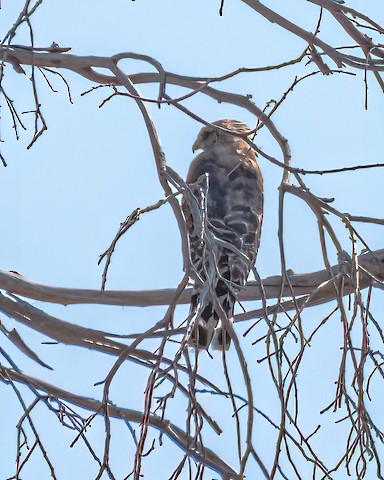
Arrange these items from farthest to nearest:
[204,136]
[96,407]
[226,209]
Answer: [204,136], [226,209], [96,407]

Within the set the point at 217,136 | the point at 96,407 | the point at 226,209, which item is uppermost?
the point at 217,136

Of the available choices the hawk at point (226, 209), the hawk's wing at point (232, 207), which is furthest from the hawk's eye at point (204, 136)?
the hawk's wing at point (232, 207)

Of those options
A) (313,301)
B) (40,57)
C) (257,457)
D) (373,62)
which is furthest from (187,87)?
A: (257,457)

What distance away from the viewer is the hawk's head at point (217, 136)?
258 inches

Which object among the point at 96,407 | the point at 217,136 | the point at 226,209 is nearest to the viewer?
the point at 96,407

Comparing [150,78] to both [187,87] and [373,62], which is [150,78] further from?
[373,62]

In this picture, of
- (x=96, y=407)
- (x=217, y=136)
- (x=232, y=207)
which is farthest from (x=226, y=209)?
(x=96, y=407)

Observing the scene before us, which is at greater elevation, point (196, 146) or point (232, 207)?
point (196, 146)

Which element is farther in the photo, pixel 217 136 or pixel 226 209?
pixel 217 136

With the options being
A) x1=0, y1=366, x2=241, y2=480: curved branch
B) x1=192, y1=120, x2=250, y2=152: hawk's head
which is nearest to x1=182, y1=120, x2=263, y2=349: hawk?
x1=192, y1=120, x2=250, y2=152: hawk's head

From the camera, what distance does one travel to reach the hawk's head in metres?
6.56

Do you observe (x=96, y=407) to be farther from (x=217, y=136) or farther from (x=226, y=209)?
(x=217, y=136)

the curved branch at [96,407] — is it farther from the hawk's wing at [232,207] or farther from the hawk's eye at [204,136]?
the hawk's eye at [204,136]

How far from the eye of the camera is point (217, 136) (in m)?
6.57
